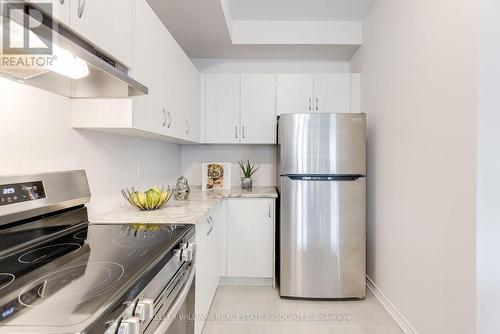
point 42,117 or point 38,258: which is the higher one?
point 42,117

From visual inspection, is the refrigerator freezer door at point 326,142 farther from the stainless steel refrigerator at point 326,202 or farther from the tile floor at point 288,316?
the tile floor at point 288,316

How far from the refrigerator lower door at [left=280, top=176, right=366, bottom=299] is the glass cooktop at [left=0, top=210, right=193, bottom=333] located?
Answer: 127cm

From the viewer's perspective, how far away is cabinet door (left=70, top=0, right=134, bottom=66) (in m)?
1.03

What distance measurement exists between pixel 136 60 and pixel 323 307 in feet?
7.39

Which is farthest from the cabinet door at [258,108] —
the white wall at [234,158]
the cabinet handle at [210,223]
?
the cabinet handle at [210,223]

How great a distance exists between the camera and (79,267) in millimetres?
902

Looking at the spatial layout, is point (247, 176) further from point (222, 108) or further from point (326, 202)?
point (326, 202)

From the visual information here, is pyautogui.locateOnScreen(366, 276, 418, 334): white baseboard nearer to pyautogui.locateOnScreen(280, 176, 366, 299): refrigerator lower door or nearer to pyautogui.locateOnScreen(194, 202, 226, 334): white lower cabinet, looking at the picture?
pyautogui.locateOnScreen(280, 176, 366, 299): refrigerator lower door

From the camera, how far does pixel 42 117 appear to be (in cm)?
132

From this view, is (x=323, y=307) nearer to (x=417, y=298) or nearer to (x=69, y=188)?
(x=417, y=298)

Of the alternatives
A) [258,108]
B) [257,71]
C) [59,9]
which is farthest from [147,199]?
[257,71]

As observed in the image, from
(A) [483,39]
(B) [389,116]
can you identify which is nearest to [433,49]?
(A) [483,39]

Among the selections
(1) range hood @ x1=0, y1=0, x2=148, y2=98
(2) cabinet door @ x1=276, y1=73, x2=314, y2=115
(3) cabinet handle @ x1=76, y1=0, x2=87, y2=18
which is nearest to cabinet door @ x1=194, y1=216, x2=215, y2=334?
(1) range hood @ x1=0, y1=0, x2=148, y2=98

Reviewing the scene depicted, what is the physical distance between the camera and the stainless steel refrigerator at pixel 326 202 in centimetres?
241
